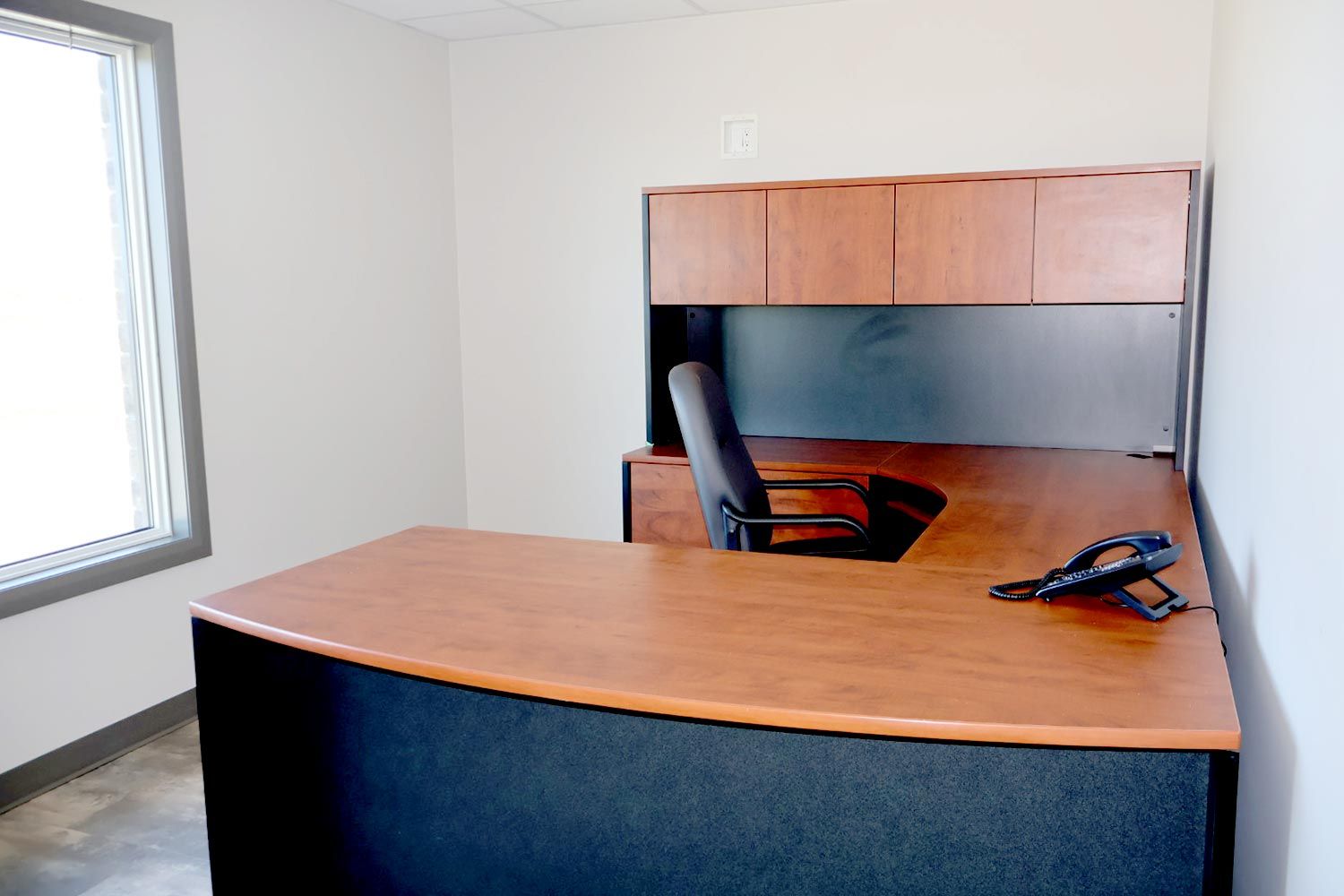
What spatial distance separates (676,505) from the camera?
376cm

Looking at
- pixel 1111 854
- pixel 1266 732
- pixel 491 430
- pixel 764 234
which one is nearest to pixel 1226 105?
pixel 764 234

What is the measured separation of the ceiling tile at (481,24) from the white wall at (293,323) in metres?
0.11

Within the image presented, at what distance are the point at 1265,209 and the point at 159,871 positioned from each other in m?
2.85

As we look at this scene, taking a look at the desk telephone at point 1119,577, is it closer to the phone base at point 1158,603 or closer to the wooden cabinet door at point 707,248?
the phone base at point 1158,603

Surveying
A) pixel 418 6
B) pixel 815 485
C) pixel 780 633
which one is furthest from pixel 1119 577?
pixel 418 6

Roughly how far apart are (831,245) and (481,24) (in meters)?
1.85

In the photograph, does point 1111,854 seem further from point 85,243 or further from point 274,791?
point 85,243

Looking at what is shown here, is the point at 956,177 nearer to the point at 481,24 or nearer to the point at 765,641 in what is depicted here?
the point at 481,24

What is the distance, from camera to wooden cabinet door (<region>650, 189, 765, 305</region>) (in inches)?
146

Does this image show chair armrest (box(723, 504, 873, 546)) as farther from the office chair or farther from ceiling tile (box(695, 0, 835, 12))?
ceiling tile (box(695, 0, 835, 12))

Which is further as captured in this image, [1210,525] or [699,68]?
[699,68]

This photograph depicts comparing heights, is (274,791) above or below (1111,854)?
below

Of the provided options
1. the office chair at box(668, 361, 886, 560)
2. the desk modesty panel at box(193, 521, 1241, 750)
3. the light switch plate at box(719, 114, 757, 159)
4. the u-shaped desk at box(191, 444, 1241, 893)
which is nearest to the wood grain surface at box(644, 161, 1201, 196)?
the light switch plate at box(719, 114, 757, 159)

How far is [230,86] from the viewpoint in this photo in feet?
11.3
